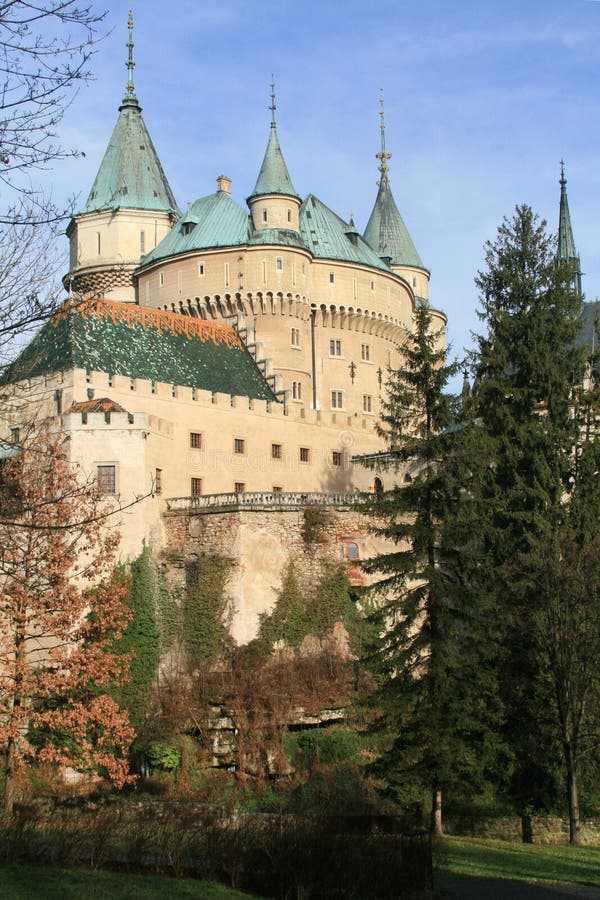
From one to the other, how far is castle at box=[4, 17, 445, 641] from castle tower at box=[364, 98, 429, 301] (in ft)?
0.80

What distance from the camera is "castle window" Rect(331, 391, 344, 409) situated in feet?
198

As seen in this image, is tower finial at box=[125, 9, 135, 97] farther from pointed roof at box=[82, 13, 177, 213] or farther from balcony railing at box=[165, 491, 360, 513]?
balcony railing at box=[165, 491, 360, 513]

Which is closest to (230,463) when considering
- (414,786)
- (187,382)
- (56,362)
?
(187,382)

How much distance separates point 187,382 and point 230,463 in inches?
156

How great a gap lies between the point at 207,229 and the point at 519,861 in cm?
4256

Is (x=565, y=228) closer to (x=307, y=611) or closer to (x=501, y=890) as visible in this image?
(x=307, y=611)

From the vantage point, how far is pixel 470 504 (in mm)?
28969

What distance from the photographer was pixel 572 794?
2903 cm

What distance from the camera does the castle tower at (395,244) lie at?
248ft

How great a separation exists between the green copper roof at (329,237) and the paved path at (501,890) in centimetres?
4458

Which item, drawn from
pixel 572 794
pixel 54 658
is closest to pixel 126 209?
pixel 54 658

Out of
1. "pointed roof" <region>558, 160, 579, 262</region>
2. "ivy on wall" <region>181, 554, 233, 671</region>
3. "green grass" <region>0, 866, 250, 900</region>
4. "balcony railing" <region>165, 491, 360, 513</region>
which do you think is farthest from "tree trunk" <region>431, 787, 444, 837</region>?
"pointed roof" <region>558, 160, 579, 262</region>

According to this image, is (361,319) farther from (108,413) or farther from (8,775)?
(8,775)

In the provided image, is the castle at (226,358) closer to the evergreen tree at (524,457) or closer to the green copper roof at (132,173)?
Result: the green copper roof at (132,173)
